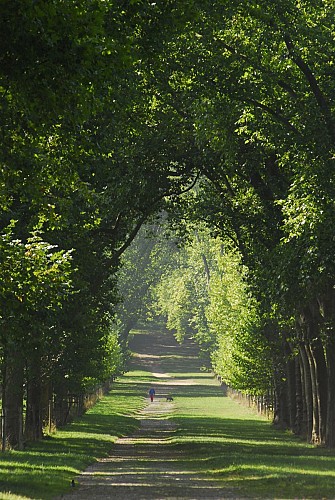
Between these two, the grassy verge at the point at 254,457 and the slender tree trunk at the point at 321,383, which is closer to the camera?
the grassy verge at the point at 254,457

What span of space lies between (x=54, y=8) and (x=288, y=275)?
51.1ft

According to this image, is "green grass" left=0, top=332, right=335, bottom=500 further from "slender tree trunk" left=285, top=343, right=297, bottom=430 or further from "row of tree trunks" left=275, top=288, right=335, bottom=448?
"slender tree trunk" left=285, top=343, right=297, bottom=430

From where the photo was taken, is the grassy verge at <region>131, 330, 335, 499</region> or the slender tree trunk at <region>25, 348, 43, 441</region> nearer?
the grassy verge at <region>131, 330, 335, 499</region>

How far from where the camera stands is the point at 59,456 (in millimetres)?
29578

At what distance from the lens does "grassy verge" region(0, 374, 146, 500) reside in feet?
68.2

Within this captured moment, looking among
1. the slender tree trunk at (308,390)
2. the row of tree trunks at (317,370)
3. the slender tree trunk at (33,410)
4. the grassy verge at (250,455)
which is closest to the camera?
the grassy verge at (250,455)

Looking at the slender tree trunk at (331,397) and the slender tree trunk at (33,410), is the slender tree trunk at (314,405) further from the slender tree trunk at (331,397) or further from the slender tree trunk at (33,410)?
the slender tree trunk at (33,410)

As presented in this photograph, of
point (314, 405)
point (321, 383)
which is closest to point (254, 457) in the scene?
point (321, 383)

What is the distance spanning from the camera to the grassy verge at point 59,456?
68.2 feet

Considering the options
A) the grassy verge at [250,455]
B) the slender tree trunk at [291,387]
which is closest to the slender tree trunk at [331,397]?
the grassy verge at [250,455]

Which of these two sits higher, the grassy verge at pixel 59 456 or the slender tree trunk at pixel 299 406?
the slender tree trunk at pixel 299 406

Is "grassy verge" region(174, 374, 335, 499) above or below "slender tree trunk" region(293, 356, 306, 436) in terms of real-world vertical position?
below

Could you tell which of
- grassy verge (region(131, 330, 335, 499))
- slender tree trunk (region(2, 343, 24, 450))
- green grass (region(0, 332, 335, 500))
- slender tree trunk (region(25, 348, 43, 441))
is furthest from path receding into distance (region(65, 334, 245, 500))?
slender tree trunk (region(2, 343, 24, 450))

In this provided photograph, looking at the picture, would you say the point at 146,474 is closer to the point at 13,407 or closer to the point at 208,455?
the point at 208,455
